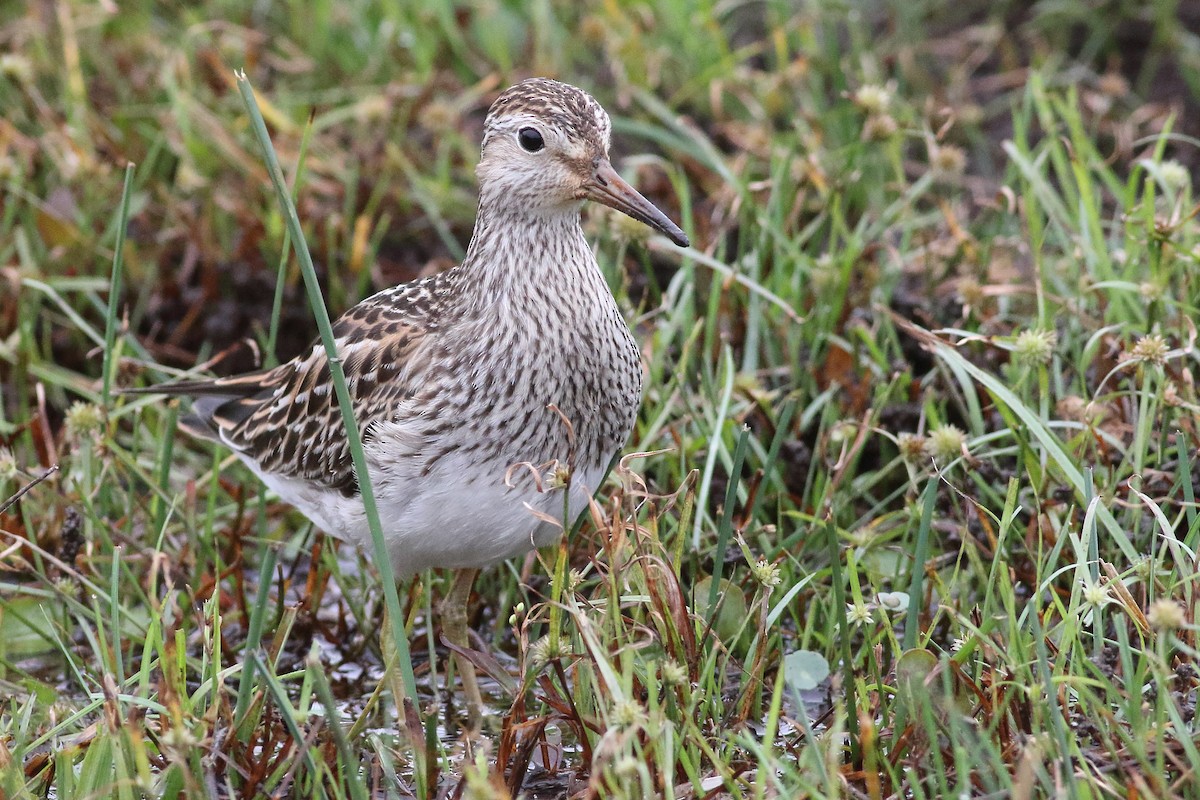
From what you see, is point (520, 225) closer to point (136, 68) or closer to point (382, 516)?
point (382, 516)

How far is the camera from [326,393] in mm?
4809

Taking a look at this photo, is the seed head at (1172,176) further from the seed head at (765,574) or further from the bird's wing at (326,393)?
the bird's wing at (326,393)

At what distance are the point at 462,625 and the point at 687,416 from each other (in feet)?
3.28

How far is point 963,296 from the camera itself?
5.32 meters

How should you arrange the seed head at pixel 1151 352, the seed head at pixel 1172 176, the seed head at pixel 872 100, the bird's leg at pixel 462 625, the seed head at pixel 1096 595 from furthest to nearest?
the seed head at pixel 872 100, the seed head at pixel 1172 176, the bird's leg at pixel 462 625, the seed head at pixel 1151 352, the seed head at pixel 1096 595

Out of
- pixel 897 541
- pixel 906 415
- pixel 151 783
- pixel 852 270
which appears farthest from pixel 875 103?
pixel 151 783

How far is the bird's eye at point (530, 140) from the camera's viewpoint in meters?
4.39

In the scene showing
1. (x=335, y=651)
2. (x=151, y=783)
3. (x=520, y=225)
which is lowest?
(x=335, y=651)

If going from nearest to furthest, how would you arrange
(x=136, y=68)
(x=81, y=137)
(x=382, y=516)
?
(x=382, y=516), (x=81, y=137), (x=136, y=68)

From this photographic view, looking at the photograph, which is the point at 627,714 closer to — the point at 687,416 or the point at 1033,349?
the point at 1033,349

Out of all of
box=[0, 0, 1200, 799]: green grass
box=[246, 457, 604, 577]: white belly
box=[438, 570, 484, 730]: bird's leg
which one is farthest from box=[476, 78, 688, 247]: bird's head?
box=[438, 570, 484, 730]: bird's leg

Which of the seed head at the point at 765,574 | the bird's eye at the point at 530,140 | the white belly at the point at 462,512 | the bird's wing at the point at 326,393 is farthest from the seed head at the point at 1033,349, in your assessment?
→ the bird's wing at the point at 326,393

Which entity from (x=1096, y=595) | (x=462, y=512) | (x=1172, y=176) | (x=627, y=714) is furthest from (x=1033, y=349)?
(x=627, y=714)

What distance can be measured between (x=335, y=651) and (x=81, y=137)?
299 centimetres
